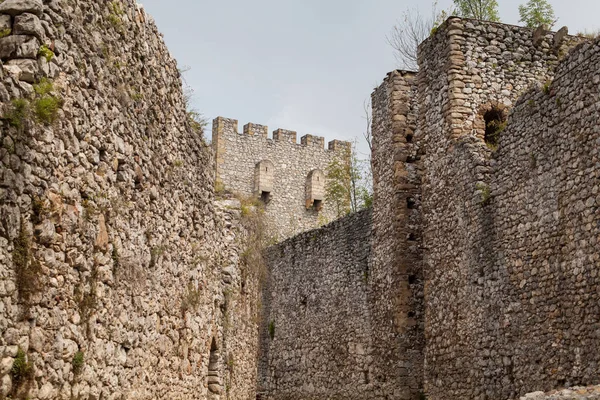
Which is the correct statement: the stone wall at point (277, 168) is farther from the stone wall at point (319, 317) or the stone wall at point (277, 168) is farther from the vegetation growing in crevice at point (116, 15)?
the vegetation growing in crevice at point (116, 15)

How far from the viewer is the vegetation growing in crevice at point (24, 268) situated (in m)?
5.61

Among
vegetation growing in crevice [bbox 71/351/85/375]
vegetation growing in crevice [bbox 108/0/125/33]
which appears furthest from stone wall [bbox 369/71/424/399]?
vegetation growing in crevice [bbox 71/351/85/375]

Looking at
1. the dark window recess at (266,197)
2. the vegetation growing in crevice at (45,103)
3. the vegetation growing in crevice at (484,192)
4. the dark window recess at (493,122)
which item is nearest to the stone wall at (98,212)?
the vegetation growing in crevice at (45,103)

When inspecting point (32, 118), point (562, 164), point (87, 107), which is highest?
point (562, 164)

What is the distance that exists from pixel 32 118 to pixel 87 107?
1.17 metres

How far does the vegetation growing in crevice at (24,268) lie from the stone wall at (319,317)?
12133 mm

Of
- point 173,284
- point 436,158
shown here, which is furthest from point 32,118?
point 436,158

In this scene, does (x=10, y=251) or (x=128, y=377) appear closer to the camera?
(x=10, y=251)

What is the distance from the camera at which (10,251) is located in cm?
550

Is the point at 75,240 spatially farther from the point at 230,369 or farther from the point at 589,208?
the point at 230,369

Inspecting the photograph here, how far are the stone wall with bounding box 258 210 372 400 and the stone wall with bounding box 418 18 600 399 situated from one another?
349cm

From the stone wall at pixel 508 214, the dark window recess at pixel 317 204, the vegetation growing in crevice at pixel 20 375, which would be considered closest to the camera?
the vegetation growing in crevice at pixel 20 375

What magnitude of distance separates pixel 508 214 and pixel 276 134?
77.1ft

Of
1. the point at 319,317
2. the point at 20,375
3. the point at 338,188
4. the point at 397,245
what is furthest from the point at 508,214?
the point at 338,188
